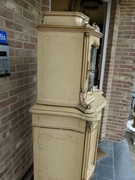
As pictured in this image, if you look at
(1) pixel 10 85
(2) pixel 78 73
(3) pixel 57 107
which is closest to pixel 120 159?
(3) pixel 57 107

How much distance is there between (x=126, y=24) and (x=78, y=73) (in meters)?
1.61

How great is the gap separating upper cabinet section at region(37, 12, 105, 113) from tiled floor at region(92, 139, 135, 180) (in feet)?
4.09

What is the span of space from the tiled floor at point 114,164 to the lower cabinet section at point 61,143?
0.71 m

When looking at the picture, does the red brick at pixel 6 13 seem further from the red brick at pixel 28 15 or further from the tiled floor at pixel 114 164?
the tiled floor at pixel 114 164


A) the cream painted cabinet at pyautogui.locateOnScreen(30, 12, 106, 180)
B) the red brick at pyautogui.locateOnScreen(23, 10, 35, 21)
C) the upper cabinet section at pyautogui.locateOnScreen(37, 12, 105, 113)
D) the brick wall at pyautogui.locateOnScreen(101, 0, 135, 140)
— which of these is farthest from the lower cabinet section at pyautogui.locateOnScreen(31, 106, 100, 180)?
the brick wall at pyautogui.locateOnScreen(101, 0, 135, 140)

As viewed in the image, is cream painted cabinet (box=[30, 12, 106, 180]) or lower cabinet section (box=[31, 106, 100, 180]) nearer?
cream painted cabinet (box=[30, 12, 106, 180])

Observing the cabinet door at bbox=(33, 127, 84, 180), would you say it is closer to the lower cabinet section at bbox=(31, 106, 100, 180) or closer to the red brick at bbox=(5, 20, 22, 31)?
the lower cabinet section at bbox=(31, 106, 100, 180)

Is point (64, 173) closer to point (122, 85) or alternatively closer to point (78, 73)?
point (78, 73)

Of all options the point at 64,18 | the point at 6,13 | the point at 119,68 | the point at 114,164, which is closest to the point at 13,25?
the point at 6,13

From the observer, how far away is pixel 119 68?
2.47 metres

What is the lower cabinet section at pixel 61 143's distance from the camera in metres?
1.33

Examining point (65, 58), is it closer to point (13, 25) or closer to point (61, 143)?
point (13, 25)

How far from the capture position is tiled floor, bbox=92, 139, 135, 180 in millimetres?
2021

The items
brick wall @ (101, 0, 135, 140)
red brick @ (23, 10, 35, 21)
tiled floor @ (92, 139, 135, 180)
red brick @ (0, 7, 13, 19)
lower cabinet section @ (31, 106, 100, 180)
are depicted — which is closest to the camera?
red brick @ (0, 7, 13, 19)
